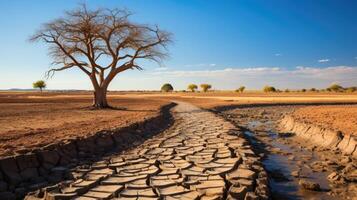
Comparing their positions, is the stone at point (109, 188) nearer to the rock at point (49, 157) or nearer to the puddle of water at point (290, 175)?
the rock at point (49, 157)

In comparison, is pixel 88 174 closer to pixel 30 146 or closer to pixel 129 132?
pixel 30 146

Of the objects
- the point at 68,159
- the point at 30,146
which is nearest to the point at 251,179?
the point at 68,159

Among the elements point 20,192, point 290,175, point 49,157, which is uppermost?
point 49,157

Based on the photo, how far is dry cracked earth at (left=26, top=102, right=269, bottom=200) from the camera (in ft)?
18.2

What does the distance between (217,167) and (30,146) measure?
14.1 ft

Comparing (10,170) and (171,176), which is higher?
(10,170)

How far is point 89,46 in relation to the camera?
86.0 ft

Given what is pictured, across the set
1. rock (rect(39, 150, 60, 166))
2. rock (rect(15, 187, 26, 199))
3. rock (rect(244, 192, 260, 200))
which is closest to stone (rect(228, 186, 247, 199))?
rock (rect(244, 192, 260, 200))

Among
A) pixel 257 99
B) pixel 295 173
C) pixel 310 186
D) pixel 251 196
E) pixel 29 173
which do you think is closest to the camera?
pixel 251 196

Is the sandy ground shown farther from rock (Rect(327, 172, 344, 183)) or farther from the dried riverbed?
rock (Rect(327, 172, 344, 183))

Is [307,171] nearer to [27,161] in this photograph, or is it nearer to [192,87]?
[27,161]

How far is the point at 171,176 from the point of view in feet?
21.6

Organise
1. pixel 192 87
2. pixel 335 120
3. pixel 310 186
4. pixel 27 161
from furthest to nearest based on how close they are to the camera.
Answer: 1. pixel 192 87
2. pixel 335 120
3. pixel 27 161
4. pixel 310 186

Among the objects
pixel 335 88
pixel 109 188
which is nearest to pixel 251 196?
pixel 109 188
